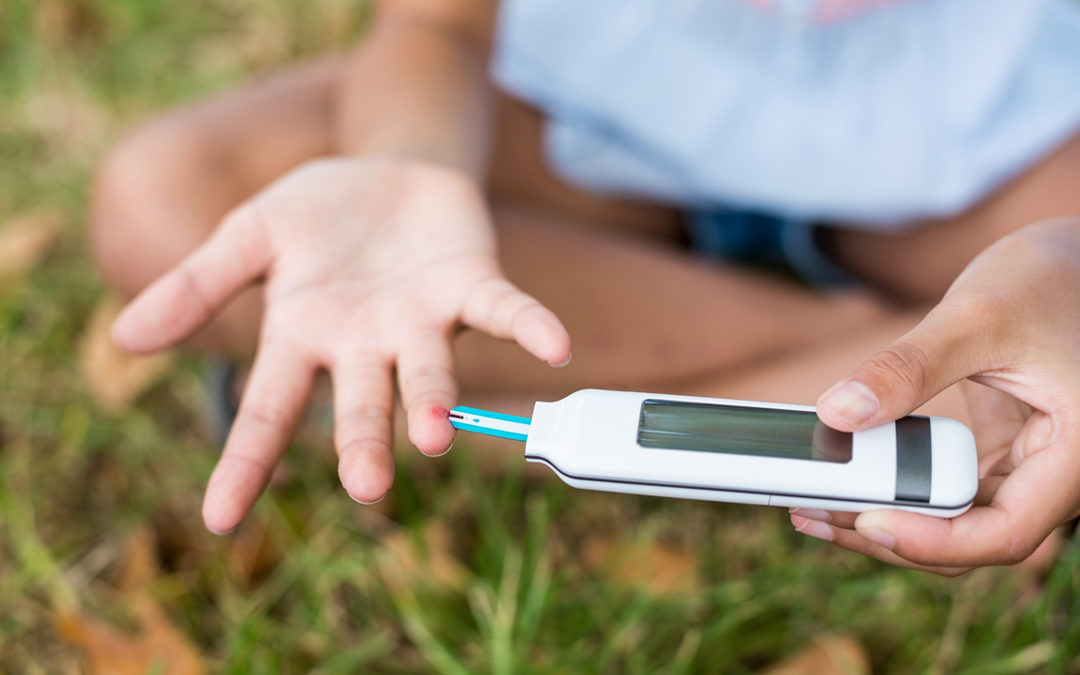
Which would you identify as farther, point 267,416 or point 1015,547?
point 267,416

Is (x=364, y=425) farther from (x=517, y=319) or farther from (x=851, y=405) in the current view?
(x=851, y=405)

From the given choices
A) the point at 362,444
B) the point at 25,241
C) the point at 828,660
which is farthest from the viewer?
the point at 25,241

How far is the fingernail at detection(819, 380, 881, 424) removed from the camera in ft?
2.10

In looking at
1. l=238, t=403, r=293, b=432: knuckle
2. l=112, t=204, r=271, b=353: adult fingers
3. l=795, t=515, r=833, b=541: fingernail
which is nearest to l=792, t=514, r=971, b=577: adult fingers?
l=795, t=515, r=833, b=541: fingernail

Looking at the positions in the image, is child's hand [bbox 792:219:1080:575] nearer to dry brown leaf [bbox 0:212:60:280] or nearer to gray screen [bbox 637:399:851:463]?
gray screen [bbox 637:399:851:463]

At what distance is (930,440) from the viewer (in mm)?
660

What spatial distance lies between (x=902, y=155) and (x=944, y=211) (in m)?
0.09

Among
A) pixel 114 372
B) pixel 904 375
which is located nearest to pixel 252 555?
pixel 114 372

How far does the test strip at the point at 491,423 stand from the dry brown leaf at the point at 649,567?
19.2 inches

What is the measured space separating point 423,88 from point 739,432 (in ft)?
2.39

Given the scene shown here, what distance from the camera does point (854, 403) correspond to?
25.3 inches

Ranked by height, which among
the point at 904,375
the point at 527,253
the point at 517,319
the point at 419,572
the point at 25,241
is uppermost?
the point at 904,375

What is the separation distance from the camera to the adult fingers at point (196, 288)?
2.87 feet

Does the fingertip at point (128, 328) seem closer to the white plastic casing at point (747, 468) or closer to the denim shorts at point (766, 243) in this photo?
the white plastic casing at point (747, 468)
